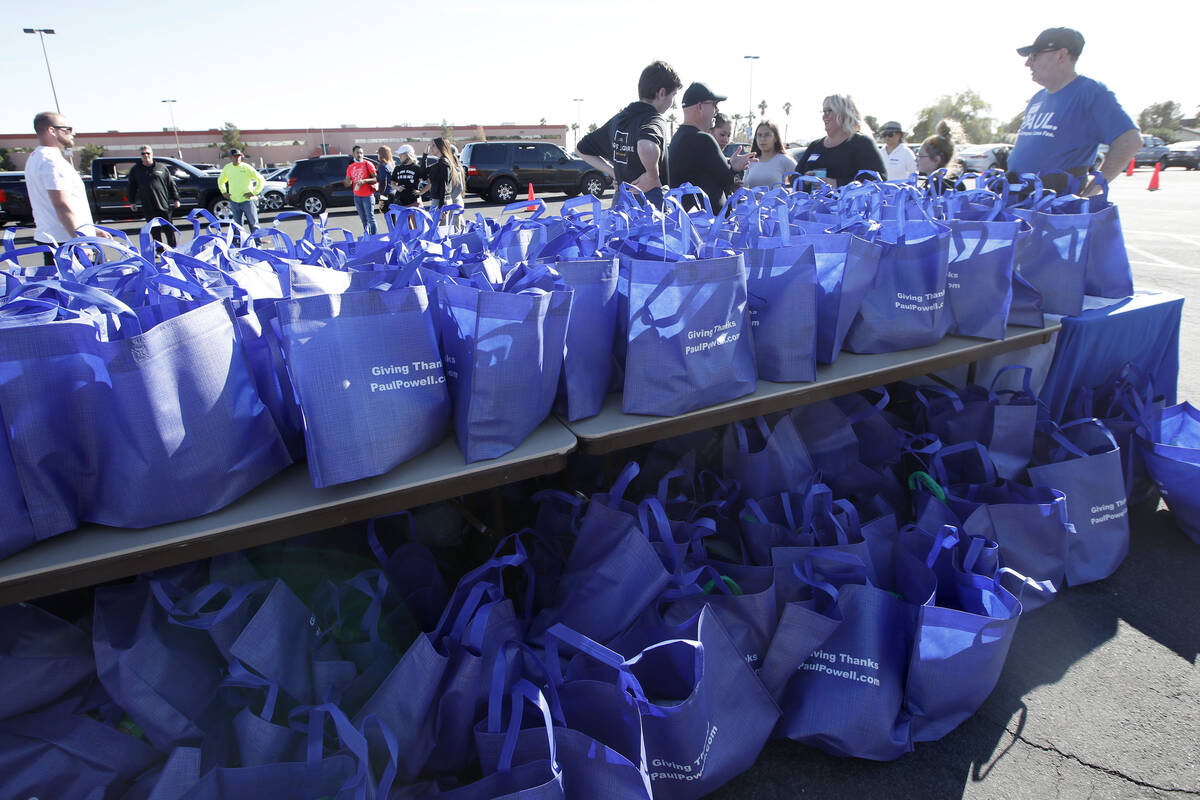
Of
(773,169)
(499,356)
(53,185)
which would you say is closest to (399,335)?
(499,356)

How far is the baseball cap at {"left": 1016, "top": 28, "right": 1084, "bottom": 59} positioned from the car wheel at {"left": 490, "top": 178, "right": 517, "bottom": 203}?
49.7ft

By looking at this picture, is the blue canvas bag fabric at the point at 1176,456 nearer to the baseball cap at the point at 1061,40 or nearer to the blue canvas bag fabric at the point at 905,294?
the blue canvas bag fabric at the point at 905,294

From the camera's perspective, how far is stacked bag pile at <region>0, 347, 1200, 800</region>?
130cm

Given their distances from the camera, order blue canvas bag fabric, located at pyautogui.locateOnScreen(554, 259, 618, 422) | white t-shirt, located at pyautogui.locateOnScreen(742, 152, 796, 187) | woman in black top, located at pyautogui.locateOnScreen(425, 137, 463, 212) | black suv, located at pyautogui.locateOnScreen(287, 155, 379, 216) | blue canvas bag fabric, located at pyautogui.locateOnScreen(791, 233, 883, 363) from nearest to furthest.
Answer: blue canvas bag fabric, located at pyautogui.locateOnScreen(554, 259, 618, 422), blue canvas bag fabric, located at pyautogui.locateOnScreen(791, 233, 883, 363), white t-shirt, located at pyautogui.locateOnScreen(742, 152, 796, 187), woman in black top, located at pyautogui.locateOnScreen(425, 137, 463, 212), black suv, located at pyautogui.locateOnScreen(287, 155, 379, 216)

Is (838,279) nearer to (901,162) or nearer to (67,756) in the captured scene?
(67,756)

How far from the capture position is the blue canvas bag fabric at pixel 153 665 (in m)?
1.35

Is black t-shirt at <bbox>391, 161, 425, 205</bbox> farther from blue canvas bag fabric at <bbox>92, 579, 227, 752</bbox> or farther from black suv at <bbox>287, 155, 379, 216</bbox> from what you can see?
blue canvas bag fabric at <bbox>92, 579, 227, 752</bbox>

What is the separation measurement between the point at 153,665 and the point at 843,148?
4.58 metres

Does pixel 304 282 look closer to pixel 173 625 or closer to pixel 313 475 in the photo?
pixel 313 475

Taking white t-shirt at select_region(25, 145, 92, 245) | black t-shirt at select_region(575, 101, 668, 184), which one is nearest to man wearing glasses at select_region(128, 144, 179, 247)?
white t-shirt at select_region(25, 145, 92, 245)

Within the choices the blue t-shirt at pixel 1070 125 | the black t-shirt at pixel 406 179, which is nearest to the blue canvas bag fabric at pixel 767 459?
the blue t-shirt at pixel 1070 125

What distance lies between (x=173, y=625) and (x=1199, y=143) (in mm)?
40152

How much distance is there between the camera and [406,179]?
1071 centimetres

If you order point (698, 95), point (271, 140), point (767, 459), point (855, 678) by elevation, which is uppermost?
point (271, 140)
